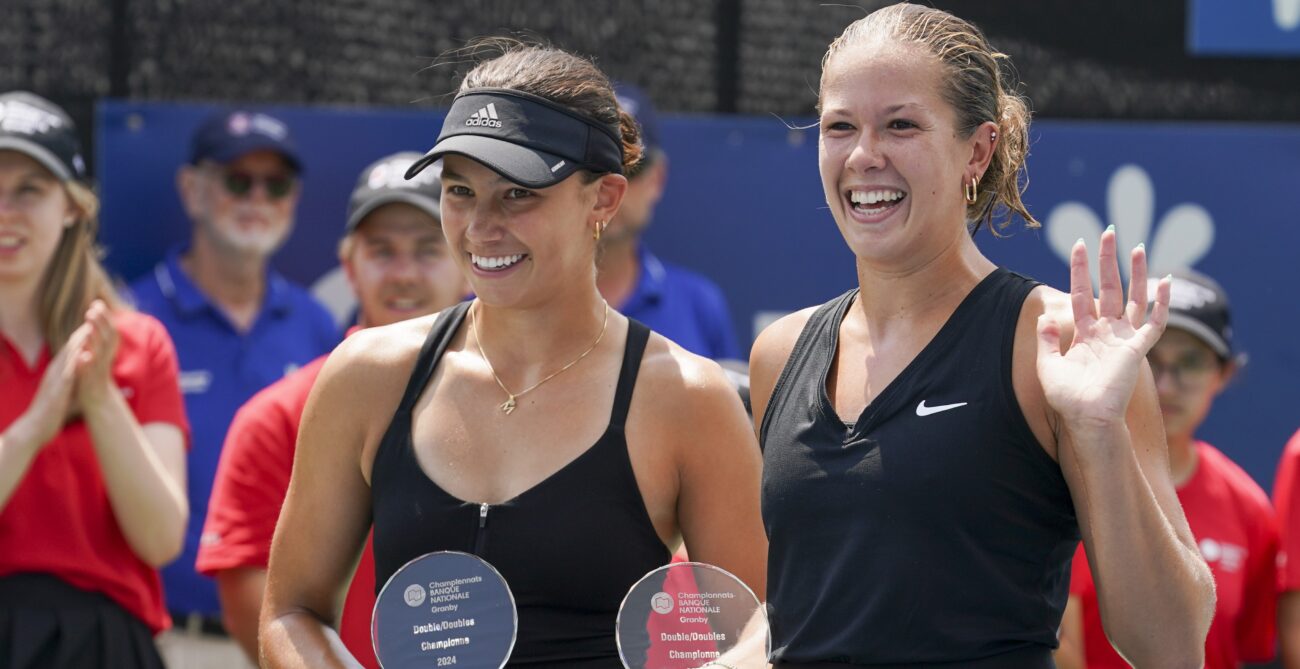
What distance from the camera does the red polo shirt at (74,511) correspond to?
11.3 ft

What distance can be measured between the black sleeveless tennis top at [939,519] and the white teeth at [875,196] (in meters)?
0.16

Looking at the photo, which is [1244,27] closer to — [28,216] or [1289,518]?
[1289,518]

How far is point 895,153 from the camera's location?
7.18 feet

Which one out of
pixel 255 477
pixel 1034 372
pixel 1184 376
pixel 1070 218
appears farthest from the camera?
pixel 1070 218

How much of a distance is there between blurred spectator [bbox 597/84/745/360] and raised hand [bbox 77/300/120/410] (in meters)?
1.34

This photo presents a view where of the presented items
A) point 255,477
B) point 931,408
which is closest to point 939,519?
point 931,408

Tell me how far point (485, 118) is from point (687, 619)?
77 centimetres

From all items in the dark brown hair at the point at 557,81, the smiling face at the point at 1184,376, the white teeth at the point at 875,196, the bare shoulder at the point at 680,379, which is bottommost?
the smiling face at the point at 1184,376

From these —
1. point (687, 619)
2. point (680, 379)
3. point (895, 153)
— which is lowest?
point (687, 619)

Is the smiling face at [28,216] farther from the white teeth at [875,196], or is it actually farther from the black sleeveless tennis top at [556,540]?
the white teeth at [875,196]

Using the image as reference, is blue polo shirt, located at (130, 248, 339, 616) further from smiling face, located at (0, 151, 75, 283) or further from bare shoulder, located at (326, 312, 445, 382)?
bare shoulder, located at (326, 312, 445, 382)

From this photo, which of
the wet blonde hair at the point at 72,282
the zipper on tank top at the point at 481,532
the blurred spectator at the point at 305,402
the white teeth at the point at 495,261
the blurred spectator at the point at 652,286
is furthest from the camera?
the blurred spectator at the point at 652,286

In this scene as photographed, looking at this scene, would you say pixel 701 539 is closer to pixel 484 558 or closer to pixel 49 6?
pixel 484 558

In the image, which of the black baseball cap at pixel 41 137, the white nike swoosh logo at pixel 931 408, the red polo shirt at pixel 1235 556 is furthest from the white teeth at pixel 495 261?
the red polo shirt at pixel 1235 556
